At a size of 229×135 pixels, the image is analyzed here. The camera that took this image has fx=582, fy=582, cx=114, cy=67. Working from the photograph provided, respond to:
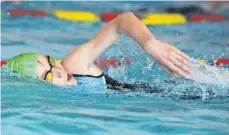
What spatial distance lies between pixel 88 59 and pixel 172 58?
2.20ft

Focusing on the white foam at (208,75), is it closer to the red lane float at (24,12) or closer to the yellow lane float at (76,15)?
the yellow lane float at (76,15)

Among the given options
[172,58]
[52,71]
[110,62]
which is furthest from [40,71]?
[110,62]

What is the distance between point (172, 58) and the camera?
98.3 inches

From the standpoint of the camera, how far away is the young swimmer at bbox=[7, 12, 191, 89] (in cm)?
269

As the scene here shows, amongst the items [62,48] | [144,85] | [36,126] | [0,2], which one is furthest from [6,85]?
[0,2]

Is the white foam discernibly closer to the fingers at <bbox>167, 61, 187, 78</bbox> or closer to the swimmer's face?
the fingers at <bbox>167, 61, 187, 78</bbox>

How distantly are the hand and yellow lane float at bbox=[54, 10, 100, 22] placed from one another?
9.21ft

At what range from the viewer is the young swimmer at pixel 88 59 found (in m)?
2.69

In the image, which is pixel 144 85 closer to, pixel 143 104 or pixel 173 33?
pixel 143 104

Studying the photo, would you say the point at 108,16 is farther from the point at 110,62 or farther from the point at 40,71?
the point at 40,71

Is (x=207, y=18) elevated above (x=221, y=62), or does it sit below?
above

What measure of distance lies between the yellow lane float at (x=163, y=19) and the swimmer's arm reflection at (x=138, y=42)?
224cm

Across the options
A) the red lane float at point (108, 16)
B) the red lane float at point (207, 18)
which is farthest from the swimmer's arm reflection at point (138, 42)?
the red lane float at point (207, 18)

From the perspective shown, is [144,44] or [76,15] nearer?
[144,44]
